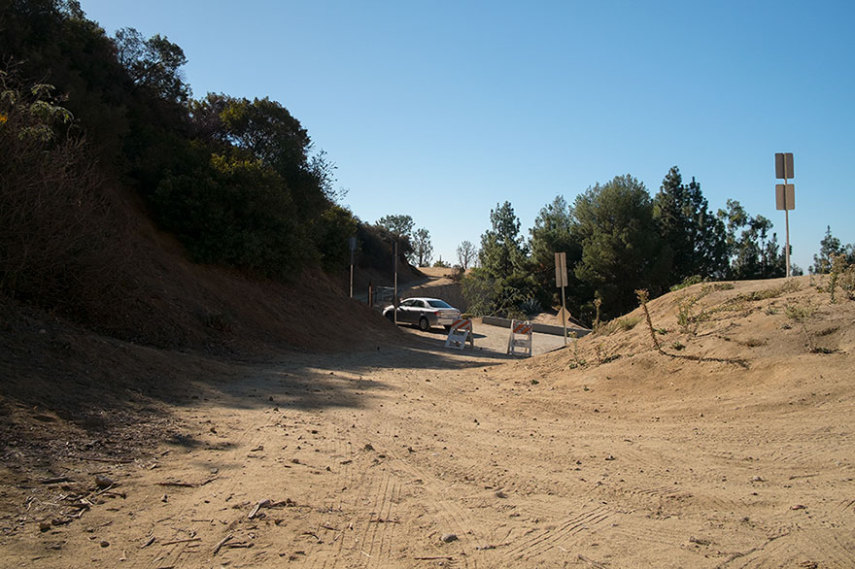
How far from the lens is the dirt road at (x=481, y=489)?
373 centimetres

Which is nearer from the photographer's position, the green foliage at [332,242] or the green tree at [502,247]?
the green foliage at [332,242]

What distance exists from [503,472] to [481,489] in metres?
0.53

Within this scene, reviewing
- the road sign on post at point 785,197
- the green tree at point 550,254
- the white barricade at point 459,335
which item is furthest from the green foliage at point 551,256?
the road sign on post at point 785,197

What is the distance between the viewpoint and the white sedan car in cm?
2919

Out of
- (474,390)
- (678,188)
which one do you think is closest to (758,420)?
(474,390)

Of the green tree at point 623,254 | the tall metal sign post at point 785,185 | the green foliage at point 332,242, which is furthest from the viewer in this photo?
the green tree at point 623,254

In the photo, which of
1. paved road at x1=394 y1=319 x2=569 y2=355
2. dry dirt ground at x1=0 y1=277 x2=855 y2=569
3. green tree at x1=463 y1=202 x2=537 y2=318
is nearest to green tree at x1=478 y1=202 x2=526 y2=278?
green tree at x1=463 y1=202 x2=537 y2=318

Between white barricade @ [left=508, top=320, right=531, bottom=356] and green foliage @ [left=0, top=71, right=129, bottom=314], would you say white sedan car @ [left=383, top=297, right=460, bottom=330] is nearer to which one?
white barricade @ [left=508, top=320, right=531, bottom=356]

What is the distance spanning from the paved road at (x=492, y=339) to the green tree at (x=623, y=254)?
11014mm

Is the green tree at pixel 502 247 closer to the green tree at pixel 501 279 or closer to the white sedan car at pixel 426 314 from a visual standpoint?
the green tree at pixel 501 279

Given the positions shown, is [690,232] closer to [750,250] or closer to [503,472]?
[750,250]

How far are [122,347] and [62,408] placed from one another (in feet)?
12.0

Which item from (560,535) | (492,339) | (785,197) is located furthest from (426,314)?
(560,535)

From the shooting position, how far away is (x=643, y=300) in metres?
11.1
